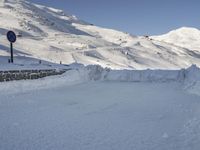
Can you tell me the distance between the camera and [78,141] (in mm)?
9086

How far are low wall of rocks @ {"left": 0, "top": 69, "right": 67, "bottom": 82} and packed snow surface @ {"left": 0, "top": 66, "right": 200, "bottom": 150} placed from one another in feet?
2.59

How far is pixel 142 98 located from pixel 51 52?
79.6 m

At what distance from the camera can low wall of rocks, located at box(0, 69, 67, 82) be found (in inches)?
800

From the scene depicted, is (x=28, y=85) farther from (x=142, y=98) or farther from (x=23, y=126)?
(x=23, y=126)

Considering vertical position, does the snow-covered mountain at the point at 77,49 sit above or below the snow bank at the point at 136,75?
above

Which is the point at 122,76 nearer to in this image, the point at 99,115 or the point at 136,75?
the point at 136,75

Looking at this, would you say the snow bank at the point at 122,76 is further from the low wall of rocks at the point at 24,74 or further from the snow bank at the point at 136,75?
the low wall of rocks at the point at 24,74

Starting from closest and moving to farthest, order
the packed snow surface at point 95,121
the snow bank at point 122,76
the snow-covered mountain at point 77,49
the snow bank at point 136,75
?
the packed snow surface at point 95,121
the snow bank at point 122,76
the snow bank at point 136,75
the snow-covered mountain at point 77,49

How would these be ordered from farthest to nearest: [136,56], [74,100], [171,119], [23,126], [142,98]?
1. [136,56]
2. [142,98]
3. [74,100]
4. [171,119]
5. [23,126]

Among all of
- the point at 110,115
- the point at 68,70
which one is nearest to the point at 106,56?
the point at 68,70

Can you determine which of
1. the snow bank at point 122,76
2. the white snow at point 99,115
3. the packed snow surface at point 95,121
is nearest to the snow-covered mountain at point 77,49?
the snow bank at point 122,76

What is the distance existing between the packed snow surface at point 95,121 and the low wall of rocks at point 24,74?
79 centimetres

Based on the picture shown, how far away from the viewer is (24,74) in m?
22.4

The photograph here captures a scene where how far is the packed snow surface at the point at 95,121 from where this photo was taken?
29.2ft
